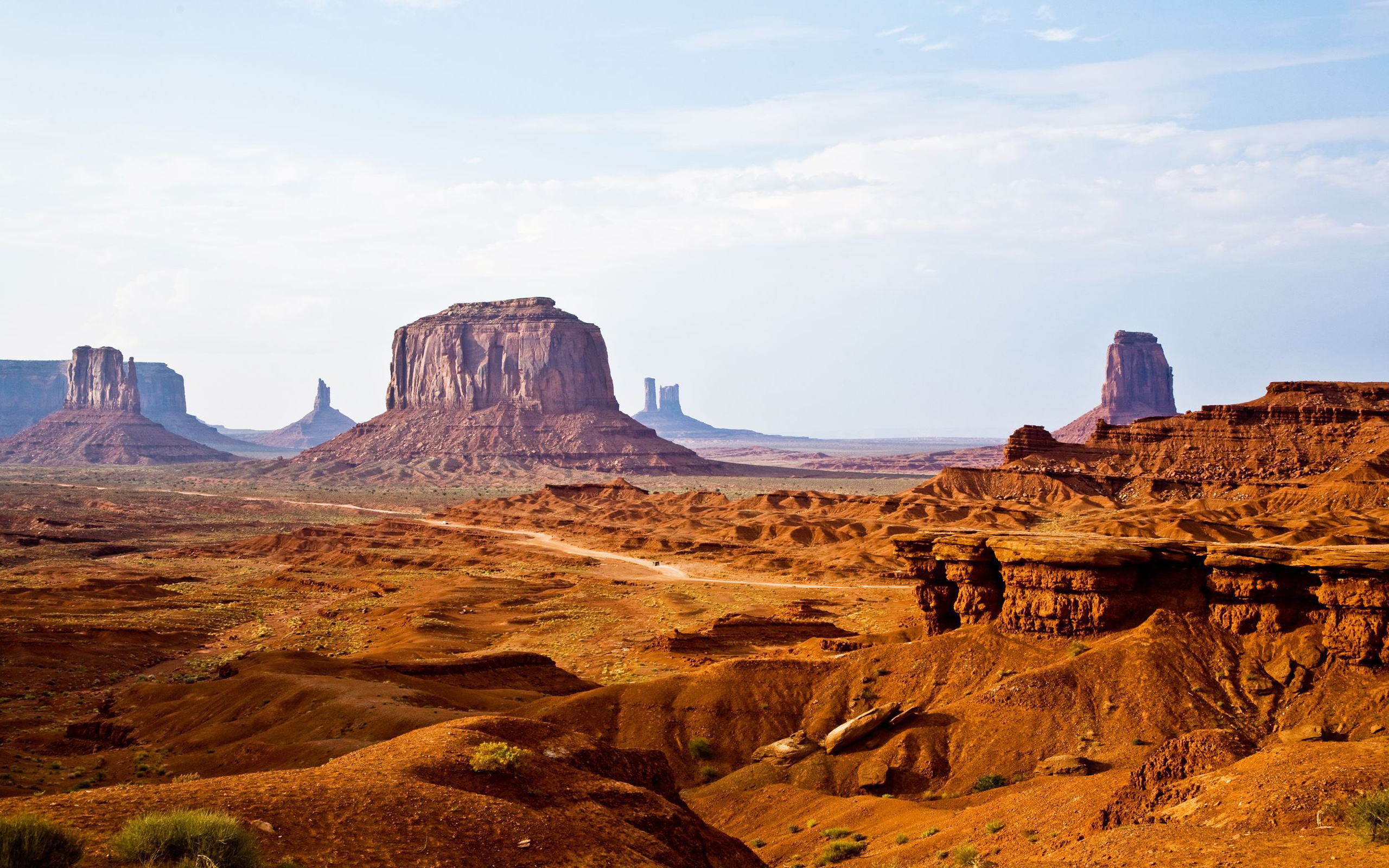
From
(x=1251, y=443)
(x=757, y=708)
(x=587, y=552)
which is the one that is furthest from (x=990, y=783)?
(x=1251, y=443)

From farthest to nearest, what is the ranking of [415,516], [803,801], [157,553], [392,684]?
[415,516], [157,553], [392,684], [803,801]

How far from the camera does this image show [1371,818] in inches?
527

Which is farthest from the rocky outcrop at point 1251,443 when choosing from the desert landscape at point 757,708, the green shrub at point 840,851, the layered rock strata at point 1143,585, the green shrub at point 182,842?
the green shrub at point 182,842

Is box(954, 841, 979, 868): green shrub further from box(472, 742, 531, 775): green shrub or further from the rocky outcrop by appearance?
the rocky outcrop

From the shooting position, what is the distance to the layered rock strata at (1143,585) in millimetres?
23641

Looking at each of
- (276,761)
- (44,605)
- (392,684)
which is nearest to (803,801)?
(276,761)

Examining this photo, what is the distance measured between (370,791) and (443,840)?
4.73 feet

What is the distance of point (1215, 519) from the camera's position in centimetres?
7288

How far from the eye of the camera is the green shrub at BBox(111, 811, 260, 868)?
10.6 metres

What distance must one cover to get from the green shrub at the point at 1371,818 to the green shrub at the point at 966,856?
5.12 m

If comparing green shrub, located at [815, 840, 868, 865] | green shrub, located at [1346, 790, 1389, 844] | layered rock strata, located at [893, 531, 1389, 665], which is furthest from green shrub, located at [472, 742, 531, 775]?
layered rock strata, located at [893, 531, 1389, 665]

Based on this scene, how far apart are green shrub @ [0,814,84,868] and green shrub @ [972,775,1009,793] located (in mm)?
17609

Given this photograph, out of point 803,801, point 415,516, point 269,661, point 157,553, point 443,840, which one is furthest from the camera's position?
point 415,516

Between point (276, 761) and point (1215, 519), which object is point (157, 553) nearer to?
point (276, 761)
